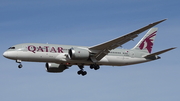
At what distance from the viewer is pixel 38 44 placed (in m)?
61.1

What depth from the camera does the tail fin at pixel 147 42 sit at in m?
70.2

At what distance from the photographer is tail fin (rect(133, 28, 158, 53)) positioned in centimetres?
7023

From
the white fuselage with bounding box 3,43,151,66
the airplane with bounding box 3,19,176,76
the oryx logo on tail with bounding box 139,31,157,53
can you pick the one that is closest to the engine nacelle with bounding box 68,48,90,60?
the airplane with bounding box 3,19,176,76

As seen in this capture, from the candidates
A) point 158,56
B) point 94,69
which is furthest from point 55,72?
point 158,56

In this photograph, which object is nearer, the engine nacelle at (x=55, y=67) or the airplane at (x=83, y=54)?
the airplane at (x=83, y=54)

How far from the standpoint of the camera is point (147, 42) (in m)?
71.9

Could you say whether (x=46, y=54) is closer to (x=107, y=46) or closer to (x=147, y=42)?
(x=107, y=46)

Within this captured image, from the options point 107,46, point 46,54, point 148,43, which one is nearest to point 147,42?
point 148,43

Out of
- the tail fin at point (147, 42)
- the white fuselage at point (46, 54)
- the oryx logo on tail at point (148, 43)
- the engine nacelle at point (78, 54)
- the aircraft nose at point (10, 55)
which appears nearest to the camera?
the aircraft nose at point (10, 55)

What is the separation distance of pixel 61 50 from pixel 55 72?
28.8 feet

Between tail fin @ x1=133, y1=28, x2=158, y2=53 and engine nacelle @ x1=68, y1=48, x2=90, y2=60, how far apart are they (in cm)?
1095

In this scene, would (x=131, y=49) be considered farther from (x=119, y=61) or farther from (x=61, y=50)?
(x=61, y=50)

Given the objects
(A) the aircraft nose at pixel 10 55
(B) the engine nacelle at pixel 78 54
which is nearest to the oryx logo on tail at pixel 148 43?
(B) the engine nacelle at pixel 78 54

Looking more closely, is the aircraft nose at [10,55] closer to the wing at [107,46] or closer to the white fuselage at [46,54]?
Result: the white fuselage at [46,54]
